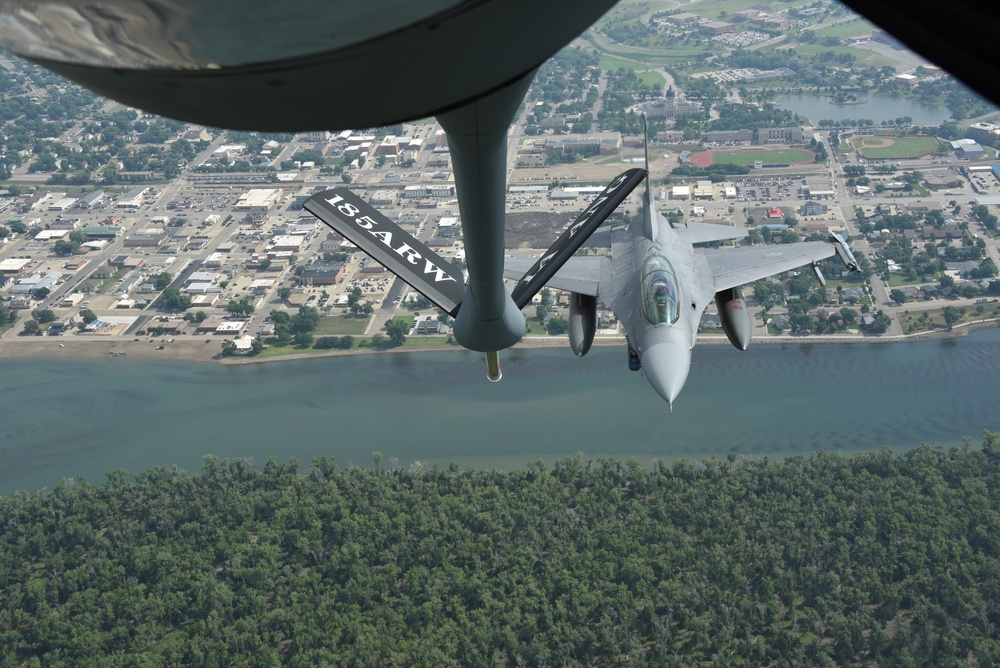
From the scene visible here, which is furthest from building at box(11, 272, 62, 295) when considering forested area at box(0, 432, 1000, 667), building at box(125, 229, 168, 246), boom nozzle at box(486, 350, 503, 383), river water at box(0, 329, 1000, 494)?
boom nozzle at box(486, 350, 503, 383)

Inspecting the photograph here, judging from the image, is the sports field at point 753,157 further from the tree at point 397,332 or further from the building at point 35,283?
the building at point 35,283

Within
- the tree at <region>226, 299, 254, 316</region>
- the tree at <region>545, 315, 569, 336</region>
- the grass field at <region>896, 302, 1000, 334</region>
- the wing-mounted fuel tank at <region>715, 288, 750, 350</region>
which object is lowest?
the grass field at <region>896, 302, 1000, 334</region>

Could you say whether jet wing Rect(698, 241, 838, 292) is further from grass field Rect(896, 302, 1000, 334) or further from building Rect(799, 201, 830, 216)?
building Rect(799, 201, 830, 216)

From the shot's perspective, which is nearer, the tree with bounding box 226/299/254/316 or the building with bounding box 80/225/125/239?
the tree with bounding box 226/299/254/316

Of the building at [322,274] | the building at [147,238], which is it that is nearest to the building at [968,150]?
the building at [322,274]

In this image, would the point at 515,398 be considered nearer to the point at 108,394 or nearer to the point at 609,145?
the point at 108,394

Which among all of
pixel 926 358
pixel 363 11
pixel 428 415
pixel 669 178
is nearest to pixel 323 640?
pixel 428 415
